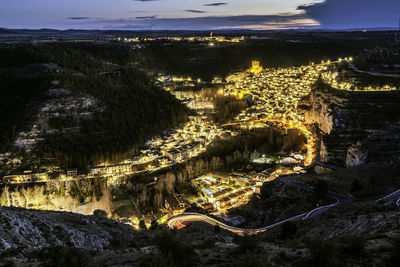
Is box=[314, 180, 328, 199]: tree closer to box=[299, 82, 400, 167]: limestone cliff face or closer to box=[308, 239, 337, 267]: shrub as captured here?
box=[299, 82, 400, 167]: limestone cliff face

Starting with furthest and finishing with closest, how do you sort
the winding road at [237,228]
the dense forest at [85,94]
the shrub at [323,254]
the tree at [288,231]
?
1. the dense forest at [85,94]
2. the winding road at [237,228]
3. the tree at [288,231]
4. the shrub at [323,254]

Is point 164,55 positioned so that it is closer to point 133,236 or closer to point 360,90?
point 360,90

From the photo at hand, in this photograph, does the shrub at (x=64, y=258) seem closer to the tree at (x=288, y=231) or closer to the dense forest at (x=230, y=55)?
the tree at (x=288, y=231)

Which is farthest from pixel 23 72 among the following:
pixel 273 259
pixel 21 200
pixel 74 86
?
pixel 273 259

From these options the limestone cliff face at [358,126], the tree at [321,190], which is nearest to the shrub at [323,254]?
the tree at [321,190]

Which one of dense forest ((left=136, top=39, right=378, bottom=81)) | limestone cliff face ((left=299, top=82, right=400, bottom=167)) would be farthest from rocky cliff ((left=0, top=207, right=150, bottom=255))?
dense forest ((left=136, top=39, right=378, bottom=81))

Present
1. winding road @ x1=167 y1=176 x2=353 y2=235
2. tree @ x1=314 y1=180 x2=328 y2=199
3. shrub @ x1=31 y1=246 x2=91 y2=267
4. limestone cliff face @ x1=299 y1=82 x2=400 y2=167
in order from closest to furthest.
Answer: shrub @ x1=31 y1=246 x2=91 y2=267
winding road @ x1=167 y1=176 x2=353 y2=235
tree @ x1=314 y1=180 x2=328 y2=199
limestone cliff face @ x1=299 y1=82 x2=400 y2=167

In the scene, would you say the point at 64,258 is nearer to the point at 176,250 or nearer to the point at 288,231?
the point at 176,250

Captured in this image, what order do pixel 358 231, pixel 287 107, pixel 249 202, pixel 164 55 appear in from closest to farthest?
pixel 358 231 → pixel 249 202 → pixel 287 107 → pixel 164 55

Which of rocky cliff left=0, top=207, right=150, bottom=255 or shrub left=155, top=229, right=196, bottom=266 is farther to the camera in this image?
rocky cliff left=0, top=207, right=150, bottom=255
